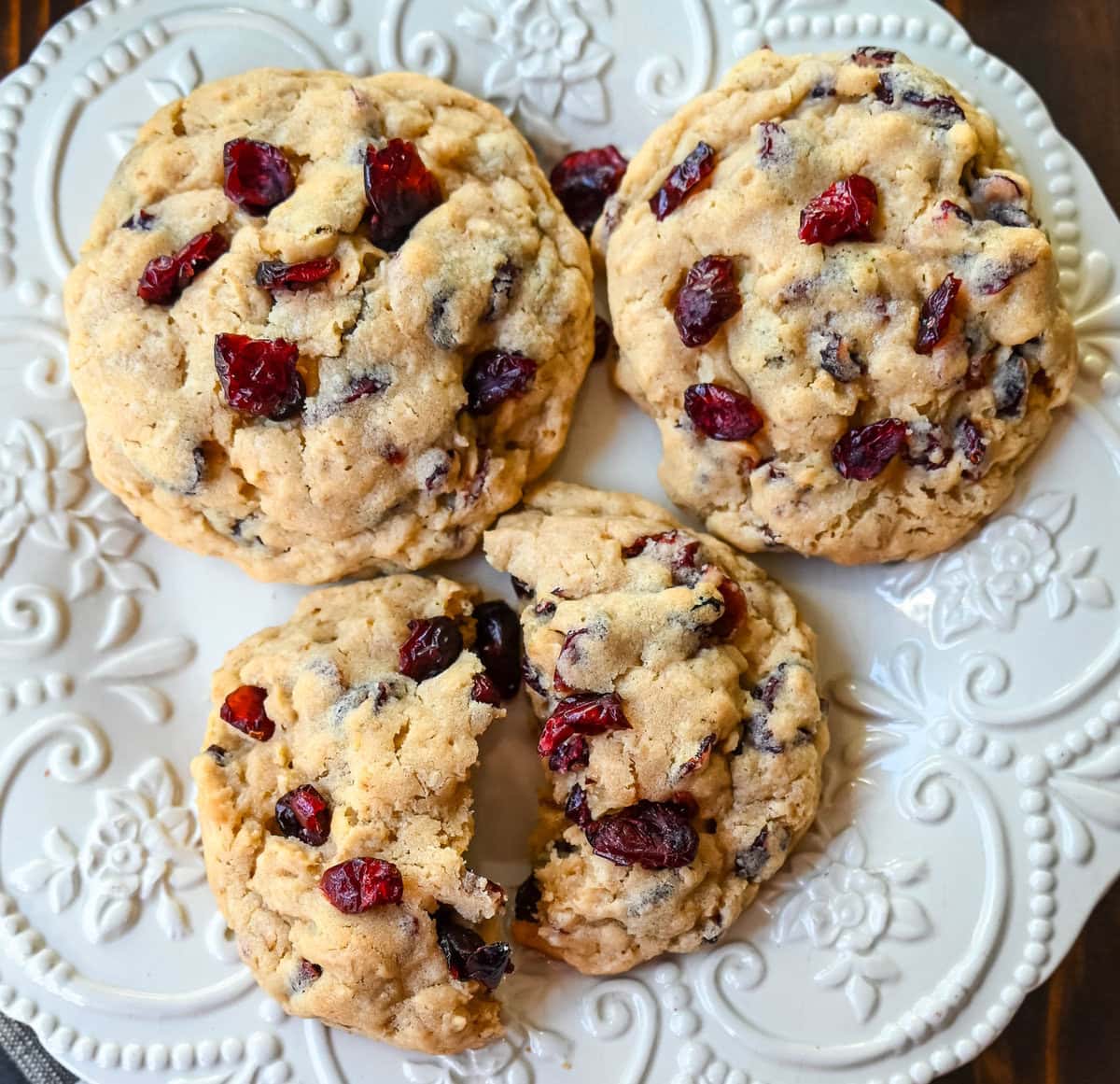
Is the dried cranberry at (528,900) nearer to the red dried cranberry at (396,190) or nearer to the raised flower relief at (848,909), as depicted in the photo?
the raised flower relief at (848,909)

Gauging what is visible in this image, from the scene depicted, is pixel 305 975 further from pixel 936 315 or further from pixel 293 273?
pixel 936 315

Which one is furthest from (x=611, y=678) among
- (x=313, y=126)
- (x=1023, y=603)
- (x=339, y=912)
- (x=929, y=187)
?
(x=313, y=126)

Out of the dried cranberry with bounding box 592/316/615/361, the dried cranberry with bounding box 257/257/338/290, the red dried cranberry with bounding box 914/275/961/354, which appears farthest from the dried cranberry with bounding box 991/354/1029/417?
the dried cranberry with bounding box 257/257/338/290

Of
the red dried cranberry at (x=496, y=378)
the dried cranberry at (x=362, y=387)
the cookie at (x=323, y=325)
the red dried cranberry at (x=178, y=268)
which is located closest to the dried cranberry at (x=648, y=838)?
the cookie at (x=323, y=325)

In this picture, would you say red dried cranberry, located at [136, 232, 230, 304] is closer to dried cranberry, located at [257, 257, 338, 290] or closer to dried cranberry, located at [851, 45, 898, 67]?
dried cranberry, located at [257, 257, 338, 290]

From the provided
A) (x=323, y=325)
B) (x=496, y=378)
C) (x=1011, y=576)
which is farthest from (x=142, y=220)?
(x=1011, y=576)
